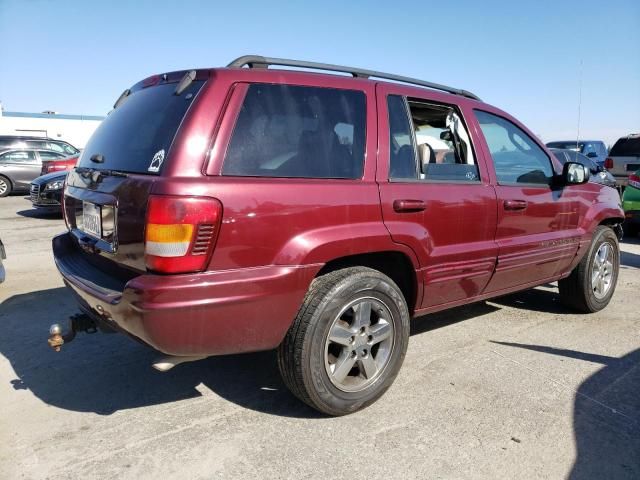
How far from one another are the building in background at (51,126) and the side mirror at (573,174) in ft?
130

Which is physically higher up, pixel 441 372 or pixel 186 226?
pixel 186 226

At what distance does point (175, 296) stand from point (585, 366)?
114 inches

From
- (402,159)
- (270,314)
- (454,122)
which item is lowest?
(270,314)

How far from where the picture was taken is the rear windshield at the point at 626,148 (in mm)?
12938

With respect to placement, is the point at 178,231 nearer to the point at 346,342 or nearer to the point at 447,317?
the point at 346,342

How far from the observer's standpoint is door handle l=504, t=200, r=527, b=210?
12.1 ft

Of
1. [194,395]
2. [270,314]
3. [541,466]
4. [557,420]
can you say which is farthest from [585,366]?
[194,395]

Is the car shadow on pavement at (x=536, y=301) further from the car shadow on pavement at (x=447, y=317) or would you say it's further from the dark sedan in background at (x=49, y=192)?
the dark sedan in background at (x=49, y=192)

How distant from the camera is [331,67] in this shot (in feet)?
10.3

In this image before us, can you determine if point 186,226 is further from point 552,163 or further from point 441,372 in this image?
point 552,163

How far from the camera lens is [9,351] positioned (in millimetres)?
3746

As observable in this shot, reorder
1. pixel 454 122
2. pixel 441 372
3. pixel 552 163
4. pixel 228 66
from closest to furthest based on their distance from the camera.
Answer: pixel 228 66, pixel 441 372, pixel 454 122, pixel 552 163

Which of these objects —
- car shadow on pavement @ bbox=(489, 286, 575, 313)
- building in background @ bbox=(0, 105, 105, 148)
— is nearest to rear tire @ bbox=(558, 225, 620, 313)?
car shadow on pavement @ bbox=(489, 286, 575, 313)

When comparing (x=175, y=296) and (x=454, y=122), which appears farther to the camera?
(x=454, y=122)
